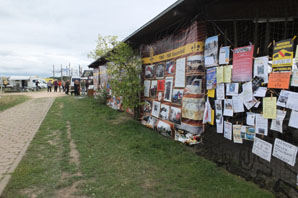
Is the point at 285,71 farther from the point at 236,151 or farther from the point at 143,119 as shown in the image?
the point at 143,119

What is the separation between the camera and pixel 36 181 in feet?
11.4

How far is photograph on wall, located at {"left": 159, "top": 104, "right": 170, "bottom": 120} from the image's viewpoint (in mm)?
5880

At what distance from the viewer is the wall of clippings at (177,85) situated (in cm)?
462

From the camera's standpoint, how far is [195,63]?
465 centimetres

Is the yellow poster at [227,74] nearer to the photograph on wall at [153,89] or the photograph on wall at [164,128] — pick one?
the photograph on wall at [164,128]

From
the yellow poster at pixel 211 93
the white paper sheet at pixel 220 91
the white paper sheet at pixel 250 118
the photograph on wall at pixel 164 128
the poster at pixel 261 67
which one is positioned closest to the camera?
the poster at pixel 261 67

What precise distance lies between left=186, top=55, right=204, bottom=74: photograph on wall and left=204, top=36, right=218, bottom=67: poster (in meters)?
0.17

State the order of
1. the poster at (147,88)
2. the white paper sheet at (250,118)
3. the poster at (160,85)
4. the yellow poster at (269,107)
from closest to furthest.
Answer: the yellow poster at (269,107) < the white paper sheet at (250,118) < the poster at (160,85) < the poster at (147,88)

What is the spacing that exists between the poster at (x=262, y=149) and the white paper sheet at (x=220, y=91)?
0.99 m

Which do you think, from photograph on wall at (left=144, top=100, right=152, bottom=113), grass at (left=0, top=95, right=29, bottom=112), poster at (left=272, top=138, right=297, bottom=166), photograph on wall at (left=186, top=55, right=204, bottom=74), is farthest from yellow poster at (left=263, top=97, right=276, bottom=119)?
grass at (left=0, top=95, right=29, bottom=112)

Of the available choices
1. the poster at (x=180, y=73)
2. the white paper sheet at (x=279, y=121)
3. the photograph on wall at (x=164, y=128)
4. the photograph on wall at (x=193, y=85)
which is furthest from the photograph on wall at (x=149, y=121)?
the white paper sheet at (x=279, y=121)

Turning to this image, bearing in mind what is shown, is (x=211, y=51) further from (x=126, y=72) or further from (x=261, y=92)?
(x=126, y=72)

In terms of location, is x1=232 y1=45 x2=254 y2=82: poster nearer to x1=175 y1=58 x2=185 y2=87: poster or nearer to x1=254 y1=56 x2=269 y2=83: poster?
x1=254 y1=56 x2=269 y2=83: poster

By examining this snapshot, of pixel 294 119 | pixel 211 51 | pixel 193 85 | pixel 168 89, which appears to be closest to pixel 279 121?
pixel 294 119
